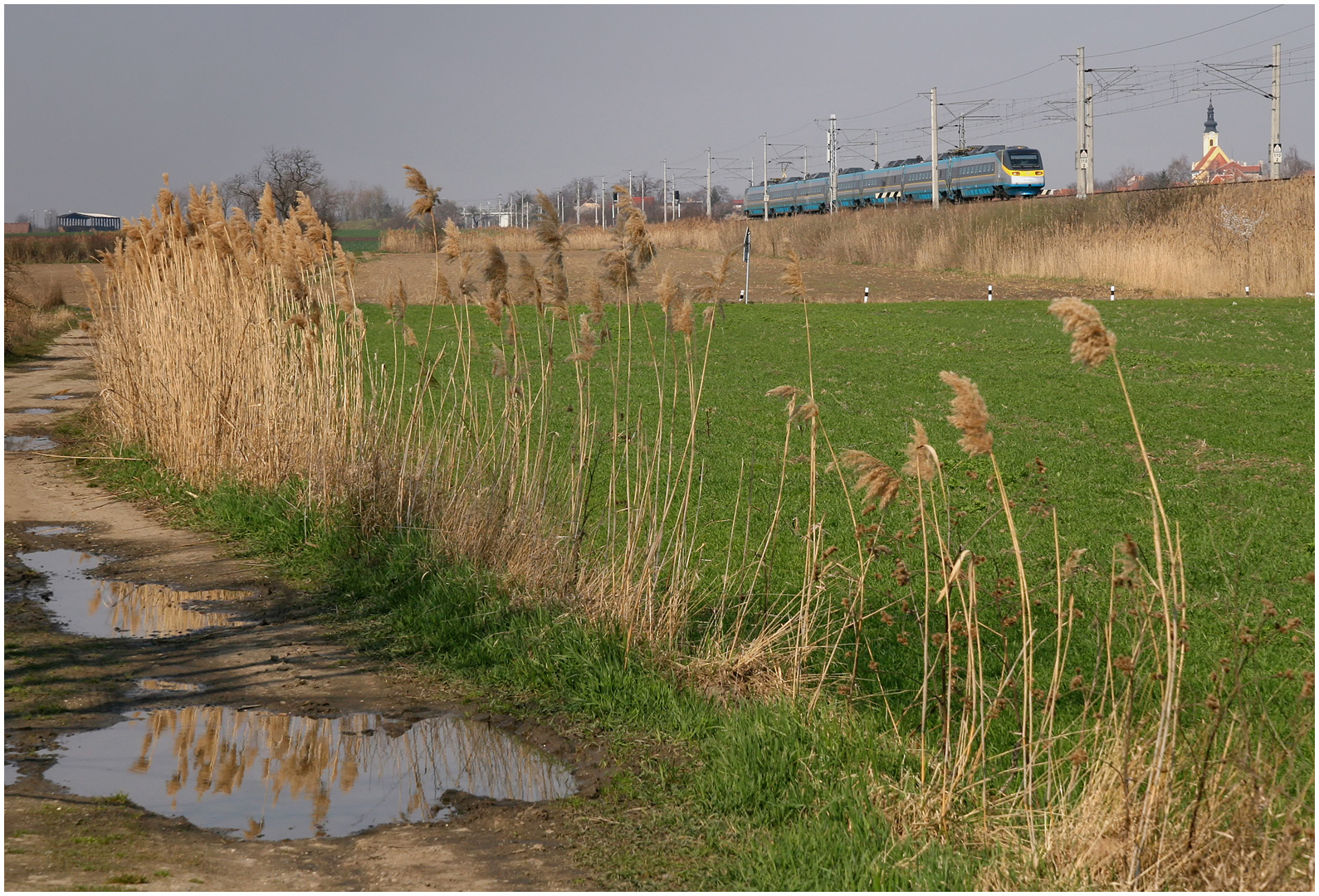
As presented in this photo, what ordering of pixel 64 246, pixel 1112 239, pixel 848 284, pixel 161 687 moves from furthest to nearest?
1. pixel 64 246
2. pixel 848 284
3. pixel 1112 239
4. pixel 161 687

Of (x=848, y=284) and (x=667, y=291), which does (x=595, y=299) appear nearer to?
(x=667, y=291)

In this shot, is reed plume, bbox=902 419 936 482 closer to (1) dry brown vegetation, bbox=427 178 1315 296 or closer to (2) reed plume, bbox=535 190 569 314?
(2) reed plume, bbox=535 190 569 314

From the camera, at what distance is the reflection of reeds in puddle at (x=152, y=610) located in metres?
6.32

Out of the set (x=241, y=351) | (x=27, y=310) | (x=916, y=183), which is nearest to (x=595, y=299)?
(x=241, y=351)

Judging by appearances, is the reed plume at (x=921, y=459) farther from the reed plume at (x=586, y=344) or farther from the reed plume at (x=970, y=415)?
the reed plume at (x=586, y=344)

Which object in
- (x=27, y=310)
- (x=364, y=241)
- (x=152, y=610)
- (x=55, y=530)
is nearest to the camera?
(x=152, y=610)

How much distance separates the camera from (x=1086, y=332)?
10.5ft

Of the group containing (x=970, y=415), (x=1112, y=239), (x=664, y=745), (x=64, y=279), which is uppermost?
(x=64, y=279)

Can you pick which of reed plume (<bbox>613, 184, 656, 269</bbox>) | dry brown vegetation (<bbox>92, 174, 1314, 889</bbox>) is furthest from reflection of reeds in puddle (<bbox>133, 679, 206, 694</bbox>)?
reed plume (<bbox>613, 184, 656, 269</bbox>)

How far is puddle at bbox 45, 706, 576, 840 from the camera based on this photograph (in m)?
4.16

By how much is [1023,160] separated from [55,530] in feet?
166

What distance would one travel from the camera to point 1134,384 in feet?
49.2

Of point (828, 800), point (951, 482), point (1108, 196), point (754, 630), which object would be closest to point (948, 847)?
point (828, 800)

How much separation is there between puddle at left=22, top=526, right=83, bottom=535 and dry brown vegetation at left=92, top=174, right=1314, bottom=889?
41.0 inches
